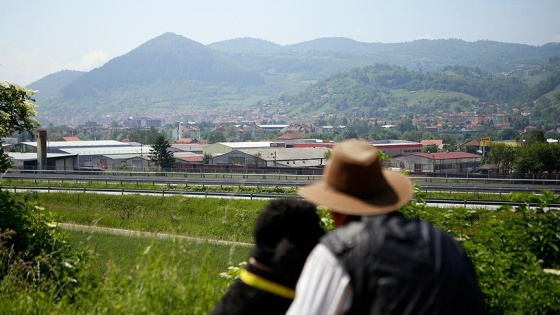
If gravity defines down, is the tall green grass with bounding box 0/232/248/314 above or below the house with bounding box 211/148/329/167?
above

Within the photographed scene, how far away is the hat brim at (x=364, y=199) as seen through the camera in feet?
8.35

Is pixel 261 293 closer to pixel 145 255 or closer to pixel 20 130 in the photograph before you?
pixel 145 255

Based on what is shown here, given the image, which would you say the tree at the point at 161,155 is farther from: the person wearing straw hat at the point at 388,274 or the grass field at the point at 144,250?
the person wearing straw hat at the point at 388,274

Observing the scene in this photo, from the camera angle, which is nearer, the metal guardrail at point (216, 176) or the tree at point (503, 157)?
the metal guardrail at point (216, 176)

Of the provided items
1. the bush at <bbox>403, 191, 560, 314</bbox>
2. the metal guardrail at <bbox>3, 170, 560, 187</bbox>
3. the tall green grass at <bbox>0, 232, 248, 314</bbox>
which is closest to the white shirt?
the tall green grass at <bbox>0, 232, 248, 314</bbox>

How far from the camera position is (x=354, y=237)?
2.31 meters

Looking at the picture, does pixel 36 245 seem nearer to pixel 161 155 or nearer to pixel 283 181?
pixel 283 181

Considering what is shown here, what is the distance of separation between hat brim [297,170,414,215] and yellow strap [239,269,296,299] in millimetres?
599

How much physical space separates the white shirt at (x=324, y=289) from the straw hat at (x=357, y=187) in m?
0.33

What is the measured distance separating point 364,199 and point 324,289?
0.48 m

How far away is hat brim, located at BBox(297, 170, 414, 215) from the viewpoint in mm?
2545

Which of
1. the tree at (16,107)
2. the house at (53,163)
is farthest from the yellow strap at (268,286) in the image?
the house at (53,163)

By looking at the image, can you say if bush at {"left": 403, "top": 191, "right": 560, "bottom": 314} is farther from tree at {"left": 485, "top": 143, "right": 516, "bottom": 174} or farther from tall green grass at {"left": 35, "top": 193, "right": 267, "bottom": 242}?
tree at {"left": 485, "top": 143, "right": 516, "bottom": 174}

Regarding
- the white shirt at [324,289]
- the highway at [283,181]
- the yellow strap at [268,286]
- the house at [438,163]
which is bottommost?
the house at [438,163]
